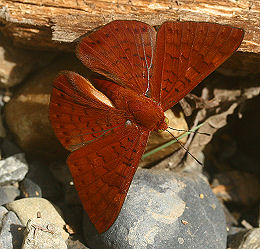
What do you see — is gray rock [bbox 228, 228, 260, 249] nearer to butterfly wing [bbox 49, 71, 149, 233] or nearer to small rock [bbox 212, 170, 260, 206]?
small rock [bbox 212, 170, 260, 206]

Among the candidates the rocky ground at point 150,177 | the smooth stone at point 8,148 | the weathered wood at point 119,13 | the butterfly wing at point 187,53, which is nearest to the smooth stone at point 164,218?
the rocky ground at point 150,177

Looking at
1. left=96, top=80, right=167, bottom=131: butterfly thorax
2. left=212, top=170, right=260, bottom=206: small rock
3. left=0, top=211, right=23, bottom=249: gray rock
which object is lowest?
left=212, top=170, right=260, bottom=206: small rock

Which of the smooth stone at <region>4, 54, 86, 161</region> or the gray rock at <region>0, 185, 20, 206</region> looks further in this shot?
the smooth stone at <region>4, 54, 86, 161</region>

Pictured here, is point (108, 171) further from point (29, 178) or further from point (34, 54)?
point (34, 54)

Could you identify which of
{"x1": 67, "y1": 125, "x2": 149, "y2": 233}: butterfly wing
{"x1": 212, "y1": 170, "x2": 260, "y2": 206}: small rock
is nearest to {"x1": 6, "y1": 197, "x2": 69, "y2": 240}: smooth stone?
{"x1": 67, "y1": 125, "x2": 149, "y2": 233}: butterfly wing

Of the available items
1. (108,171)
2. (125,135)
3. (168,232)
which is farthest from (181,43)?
(168,232)

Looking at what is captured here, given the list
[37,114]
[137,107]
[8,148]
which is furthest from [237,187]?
[8,148]

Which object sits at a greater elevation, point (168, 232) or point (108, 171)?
point (108, 171)
